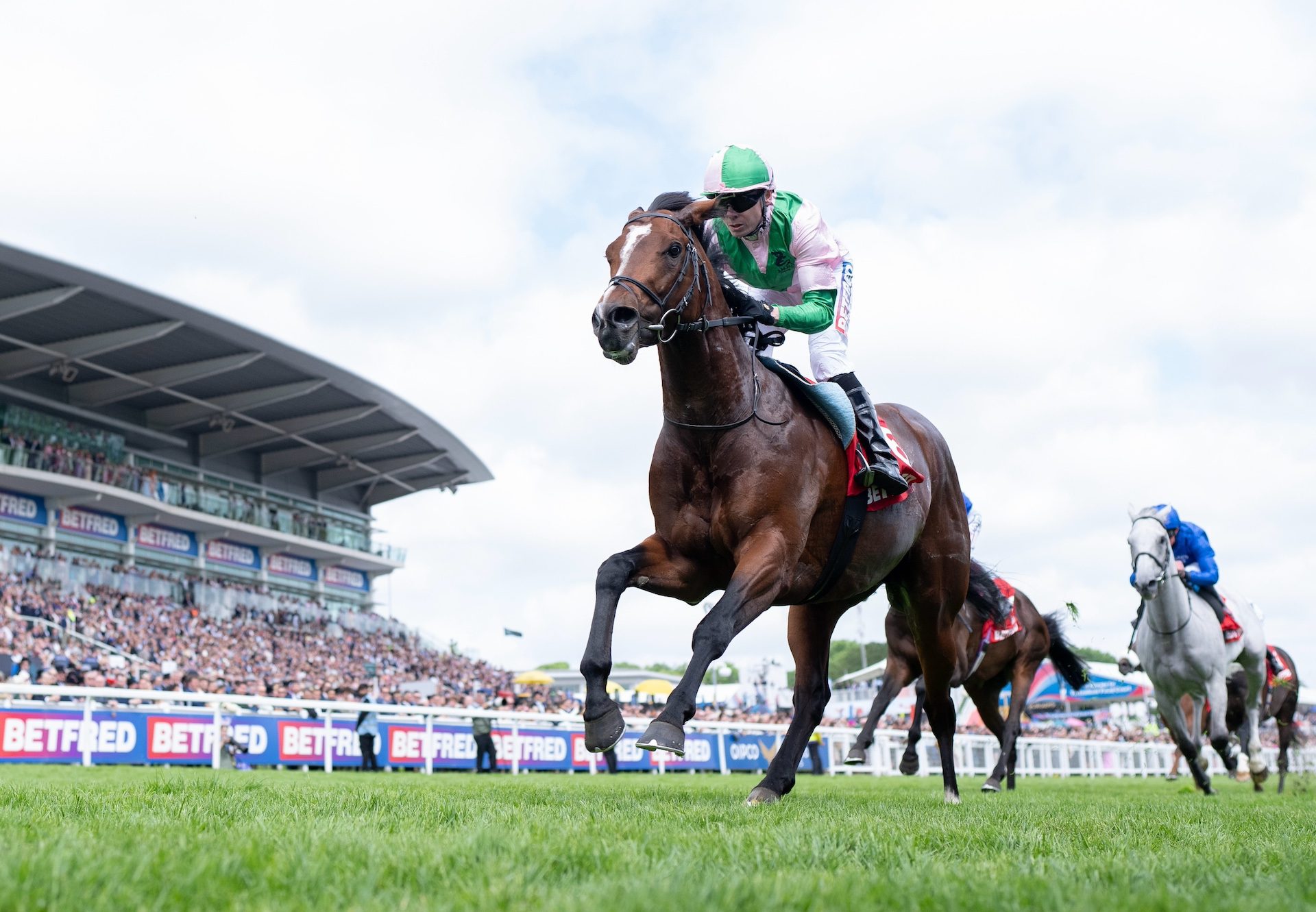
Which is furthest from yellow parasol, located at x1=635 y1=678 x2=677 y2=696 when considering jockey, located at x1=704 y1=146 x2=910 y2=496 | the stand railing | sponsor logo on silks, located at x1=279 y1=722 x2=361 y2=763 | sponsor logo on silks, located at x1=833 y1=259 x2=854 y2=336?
jockey, located at x1=704 y1=146 x2=910 y2=496

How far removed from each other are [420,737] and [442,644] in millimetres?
34855

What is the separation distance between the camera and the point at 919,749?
2017cm

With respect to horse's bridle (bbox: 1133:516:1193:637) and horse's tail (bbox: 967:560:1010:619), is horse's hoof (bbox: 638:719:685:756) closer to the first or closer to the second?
horse's tail (bbox: 967:560:1010:619)

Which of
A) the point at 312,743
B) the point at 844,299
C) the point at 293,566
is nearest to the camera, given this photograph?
the point at 844,299

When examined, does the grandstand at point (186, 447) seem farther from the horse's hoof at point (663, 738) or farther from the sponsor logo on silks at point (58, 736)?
the horse's hoof at point (663, 738)

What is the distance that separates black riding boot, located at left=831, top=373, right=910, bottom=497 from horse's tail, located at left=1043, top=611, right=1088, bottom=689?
25.9 feet

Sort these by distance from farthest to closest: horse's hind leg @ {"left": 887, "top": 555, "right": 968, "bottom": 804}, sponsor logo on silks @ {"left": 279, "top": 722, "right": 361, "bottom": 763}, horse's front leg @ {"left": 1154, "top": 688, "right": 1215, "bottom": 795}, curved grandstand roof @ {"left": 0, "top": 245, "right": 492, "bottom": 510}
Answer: curved grandstand roof @ {"left": 0, "top": 245, "right": 492, "bottom": 510} → sponsor logo on silks @ {"left": 279, "top": 722, "right": 361, "bottom": 763} → horse's front leg @ {"left": 1154, "top": 688, "right": 1215, "bottom": 795} → horse's hind leg @ {"left": 887, "top": 555, "right": 968, "bottom": 804}

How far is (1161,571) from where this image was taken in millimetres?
9562

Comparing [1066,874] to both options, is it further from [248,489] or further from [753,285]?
[248,489]

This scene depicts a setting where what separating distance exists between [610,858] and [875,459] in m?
3.23

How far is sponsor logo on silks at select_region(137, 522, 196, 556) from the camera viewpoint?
41781 mm

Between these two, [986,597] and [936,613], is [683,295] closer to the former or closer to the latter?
[936,613]

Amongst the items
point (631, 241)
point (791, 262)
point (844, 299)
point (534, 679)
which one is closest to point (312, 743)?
point (844, 299)

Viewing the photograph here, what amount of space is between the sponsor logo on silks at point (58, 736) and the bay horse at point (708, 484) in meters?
10.8
